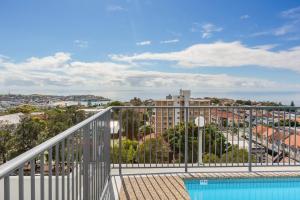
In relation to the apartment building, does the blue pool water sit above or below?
below

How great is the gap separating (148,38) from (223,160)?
35.3 m

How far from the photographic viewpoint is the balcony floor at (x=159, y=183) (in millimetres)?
4699

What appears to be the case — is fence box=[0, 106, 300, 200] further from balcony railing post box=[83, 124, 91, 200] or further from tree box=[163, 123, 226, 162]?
balcony railing post box=[83, 124, 91, 200]

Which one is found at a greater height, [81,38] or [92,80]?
[81,38]

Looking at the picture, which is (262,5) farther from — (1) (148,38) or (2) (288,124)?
(1) (148,38)

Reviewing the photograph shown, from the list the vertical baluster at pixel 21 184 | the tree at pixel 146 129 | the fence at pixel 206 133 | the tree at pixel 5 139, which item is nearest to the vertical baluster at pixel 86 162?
the vertical baluster at pixel 21 184

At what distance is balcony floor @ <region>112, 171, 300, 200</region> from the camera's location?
470 cm

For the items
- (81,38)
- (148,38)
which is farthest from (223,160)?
(81,38)

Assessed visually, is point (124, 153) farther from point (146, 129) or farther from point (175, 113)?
point (175, 113)

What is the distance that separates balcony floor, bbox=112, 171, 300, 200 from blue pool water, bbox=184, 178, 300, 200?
11 centimetres

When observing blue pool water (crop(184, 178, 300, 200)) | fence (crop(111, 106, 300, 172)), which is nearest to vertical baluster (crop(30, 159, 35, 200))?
blue pool water (crop(184, 178, 300, 200))

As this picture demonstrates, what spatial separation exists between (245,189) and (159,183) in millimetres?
1400

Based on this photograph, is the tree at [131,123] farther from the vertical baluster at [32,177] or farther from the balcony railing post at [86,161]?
the vertical baluster at [32,177]

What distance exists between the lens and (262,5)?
66.9 ft
